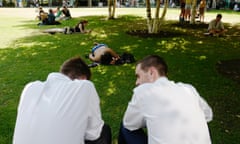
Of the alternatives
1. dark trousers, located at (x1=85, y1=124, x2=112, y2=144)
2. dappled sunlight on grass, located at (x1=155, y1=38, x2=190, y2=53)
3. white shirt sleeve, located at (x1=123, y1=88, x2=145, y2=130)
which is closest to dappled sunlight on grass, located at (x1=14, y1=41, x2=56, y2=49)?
dappled sunlight on grass, located at (x1=155, y1=38, x2=190, y2=53)

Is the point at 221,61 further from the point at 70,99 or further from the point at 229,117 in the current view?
the point at 70,99

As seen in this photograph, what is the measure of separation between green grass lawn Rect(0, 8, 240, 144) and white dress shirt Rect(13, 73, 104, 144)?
6.70 feet

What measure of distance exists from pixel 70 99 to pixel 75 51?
7.67m

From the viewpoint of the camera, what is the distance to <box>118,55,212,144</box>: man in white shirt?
2279 mm

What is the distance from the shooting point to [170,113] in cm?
230

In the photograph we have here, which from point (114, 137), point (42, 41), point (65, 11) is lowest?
point (114, 137)

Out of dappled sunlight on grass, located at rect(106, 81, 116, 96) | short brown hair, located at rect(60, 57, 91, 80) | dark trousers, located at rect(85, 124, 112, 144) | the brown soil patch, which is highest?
short brown hair, located at rect(60, 57, 91, 80)

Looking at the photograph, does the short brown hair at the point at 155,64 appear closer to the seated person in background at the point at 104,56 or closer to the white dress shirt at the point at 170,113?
the white dress shirt at the point at 170,113

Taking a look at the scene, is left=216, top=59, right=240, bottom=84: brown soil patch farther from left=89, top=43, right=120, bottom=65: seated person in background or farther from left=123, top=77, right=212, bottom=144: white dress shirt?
left=123, top=77, right=212, bottom=144: white dress shirt

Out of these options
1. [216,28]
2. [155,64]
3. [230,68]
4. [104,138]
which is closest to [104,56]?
[230,68]

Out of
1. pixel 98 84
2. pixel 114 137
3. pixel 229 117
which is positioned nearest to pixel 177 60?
pixel 98 84

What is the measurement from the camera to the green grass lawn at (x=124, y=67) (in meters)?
4.93

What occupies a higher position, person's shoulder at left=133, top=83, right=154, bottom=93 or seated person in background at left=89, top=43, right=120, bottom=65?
person's shoulder at left=133, top=83, right=154, bottom=93

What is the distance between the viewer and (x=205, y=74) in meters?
7.27
